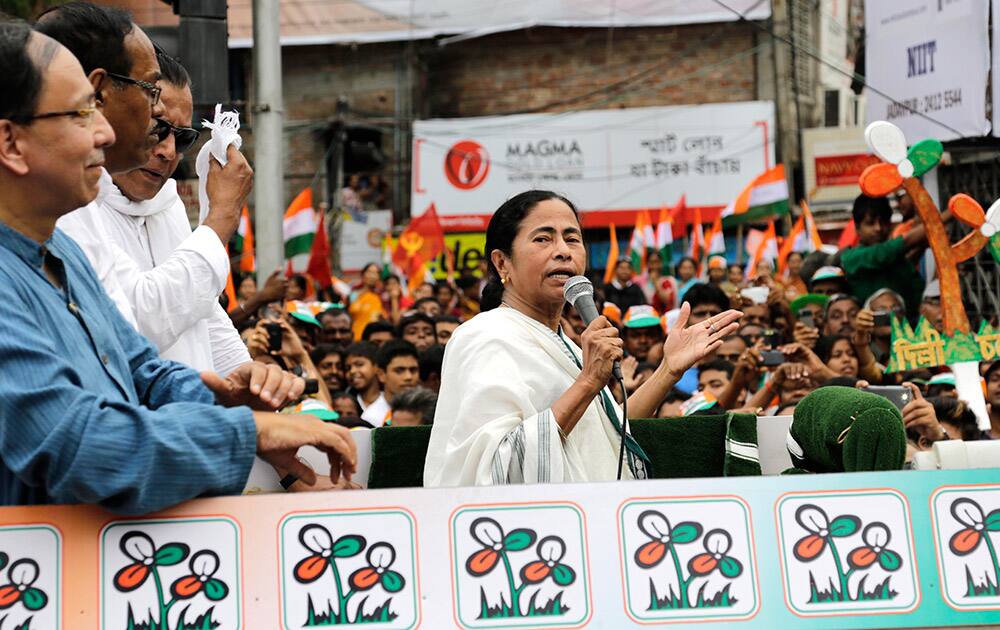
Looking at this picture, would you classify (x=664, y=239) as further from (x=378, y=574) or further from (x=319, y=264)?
(x=378, y=574)

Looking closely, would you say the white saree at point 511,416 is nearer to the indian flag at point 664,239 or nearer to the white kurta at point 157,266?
the white kurta at point 157,266

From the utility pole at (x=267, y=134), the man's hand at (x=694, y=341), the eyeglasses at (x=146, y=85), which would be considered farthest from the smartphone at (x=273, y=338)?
the eyeglasses at (x=146, y=85)

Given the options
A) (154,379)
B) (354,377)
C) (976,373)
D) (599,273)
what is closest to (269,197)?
(354,377)

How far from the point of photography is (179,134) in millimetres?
3307

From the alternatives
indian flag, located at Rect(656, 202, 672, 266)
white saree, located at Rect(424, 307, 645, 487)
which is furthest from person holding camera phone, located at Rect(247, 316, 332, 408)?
indian flag, located at Rect(656, 202, 672, 266)

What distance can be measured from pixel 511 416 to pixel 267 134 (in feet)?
18.9

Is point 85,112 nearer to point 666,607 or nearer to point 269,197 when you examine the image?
point 666,607

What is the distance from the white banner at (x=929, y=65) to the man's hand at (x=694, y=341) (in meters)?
5.11

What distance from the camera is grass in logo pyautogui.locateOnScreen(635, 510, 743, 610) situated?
229cm

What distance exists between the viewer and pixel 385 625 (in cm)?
225

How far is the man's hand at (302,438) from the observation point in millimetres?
2268

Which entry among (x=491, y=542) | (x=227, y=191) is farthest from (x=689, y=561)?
(x=227, y=191)

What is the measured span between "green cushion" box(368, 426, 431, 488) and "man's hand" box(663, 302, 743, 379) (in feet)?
2.70

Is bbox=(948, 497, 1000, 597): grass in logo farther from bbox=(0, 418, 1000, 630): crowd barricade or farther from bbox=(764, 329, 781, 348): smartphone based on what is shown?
bbox=(764, 329, 781, 348): smartphone
